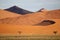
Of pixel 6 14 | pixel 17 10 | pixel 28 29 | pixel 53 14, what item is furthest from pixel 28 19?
pixel 53 14

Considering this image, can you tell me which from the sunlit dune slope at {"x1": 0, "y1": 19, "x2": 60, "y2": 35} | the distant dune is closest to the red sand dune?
the sunlit dune slope at {"x1": 0, "y1": 19, "x2": 60, "y2": 35}

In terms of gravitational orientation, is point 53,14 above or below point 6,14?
below

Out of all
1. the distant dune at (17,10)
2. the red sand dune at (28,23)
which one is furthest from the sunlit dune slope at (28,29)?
the distant dune at (17,10)

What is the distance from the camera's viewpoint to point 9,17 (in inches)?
314

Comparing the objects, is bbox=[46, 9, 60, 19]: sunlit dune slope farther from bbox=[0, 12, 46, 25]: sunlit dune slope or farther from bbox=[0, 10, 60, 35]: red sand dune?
bbox=[0, 12, 46, 25]: sunlit dune slope

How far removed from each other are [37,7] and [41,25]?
70 centimetres

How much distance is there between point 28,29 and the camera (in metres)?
7.89

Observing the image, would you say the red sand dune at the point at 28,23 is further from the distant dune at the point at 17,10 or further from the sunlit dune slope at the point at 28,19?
the distant dune at the point at 17,10

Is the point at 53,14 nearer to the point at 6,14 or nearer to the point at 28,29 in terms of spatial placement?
the point at 28,29

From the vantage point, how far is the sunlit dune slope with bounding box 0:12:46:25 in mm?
7941

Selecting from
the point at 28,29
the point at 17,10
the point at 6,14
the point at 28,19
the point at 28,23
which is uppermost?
the point at 17,10

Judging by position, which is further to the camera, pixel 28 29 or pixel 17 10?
pixel 17 10

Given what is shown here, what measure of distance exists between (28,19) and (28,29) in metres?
0.38

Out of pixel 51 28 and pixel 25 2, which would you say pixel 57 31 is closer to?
pixel 51 28
